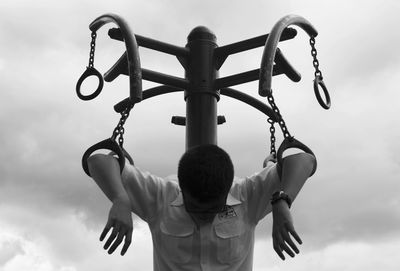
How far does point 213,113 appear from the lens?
3229mm

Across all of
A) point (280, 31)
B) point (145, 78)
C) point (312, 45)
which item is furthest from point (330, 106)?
point (145, 78)

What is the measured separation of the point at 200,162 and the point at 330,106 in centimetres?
108

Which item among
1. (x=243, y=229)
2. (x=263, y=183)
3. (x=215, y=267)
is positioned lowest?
(x=215, y=267)

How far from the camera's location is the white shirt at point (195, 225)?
104 inches

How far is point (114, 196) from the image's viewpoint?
2379 mm

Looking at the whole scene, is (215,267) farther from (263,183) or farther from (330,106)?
(330,106)

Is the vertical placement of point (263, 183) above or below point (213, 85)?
below

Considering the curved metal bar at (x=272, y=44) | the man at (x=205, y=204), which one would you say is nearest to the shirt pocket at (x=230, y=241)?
the man at (x=205, y=204)

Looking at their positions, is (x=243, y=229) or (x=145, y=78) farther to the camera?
(x=145, y=78)

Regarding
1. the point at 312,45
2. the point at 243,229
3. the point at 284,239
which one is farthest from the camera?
the point at 312,45

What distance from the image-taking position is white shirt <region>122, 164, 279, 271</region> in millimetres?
2641

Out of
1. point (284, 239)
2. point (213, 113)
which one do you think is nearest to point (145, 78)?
point (213, 113)

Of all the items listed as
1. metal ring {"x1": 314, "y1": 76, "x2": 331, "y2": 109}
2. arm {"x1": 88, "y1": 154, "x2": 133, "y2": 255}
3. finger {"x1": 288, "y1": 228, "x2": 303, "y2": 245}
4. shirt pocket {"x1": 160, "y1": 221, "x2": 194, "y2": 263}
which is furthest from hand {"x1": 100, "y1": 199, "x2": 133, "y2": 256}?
metal ring {"x1": 314, "y1": 76, "x2": 331, "y2": 109}

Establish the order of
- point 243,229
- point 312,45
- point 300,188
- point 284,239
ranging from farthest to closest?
point 312,45, point 243,229, point 300,188, point 284,239
